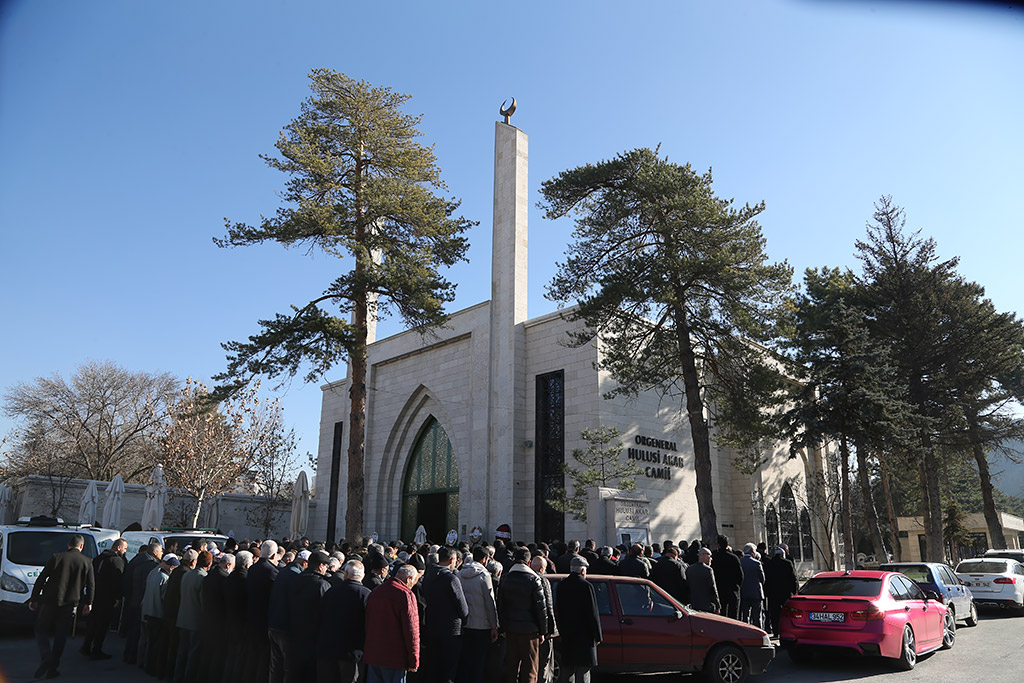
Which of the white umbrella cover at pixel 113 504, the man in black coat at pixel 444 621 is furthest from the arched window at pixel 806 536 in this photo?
the man in black coat at pixel 444 621

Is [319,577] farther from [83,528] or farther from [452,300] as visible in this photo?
[452,300]

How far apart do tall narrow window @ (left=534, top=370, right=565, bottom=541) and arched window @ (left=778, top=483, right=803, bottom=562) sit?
12.1 meters

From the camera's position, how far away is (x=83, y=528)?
41.0ft

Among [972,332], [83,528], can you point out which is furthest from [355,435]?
[972,332]

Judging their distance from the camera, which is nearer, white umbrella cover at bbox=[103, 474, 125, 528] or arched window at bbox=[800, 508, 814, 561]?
white umbrella cover at bbox=[103, 474, 125, 528]

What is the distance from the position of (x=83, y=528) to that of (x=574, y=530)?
13583 millimetres

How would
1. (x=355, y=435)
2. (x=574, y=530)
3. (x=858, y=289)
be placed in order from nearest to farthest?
(x=355, y=435) < (x=574, y=530) < (x=858, y=289)

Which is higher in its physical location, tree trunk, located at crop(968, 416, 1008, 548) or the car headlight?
tree trunk, located at crop(968, 416, 1008, 548)

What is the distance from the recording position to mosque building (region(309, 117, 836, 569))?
22750 mm

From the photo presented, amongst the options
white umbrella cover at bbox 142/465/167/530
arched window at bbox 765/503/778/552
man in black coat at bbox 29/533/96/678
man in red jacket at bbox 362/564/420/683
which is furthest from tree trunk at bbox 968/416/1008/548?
man in black coat at bbox 29/533/96/678

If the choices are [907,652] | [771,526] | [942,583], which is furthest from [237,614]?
[771,526]

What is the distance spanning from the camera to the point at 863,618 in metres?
8.96

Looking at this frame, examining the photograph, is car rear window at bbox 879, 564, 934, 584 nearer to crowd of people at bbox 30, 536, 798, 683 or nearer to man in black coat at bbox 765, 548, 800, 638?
man in black coat at bbox 765, 548, 800, 638

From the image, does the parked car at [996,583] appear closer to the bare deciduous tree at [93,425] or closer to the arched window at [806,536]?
the arched window at [806,536]
